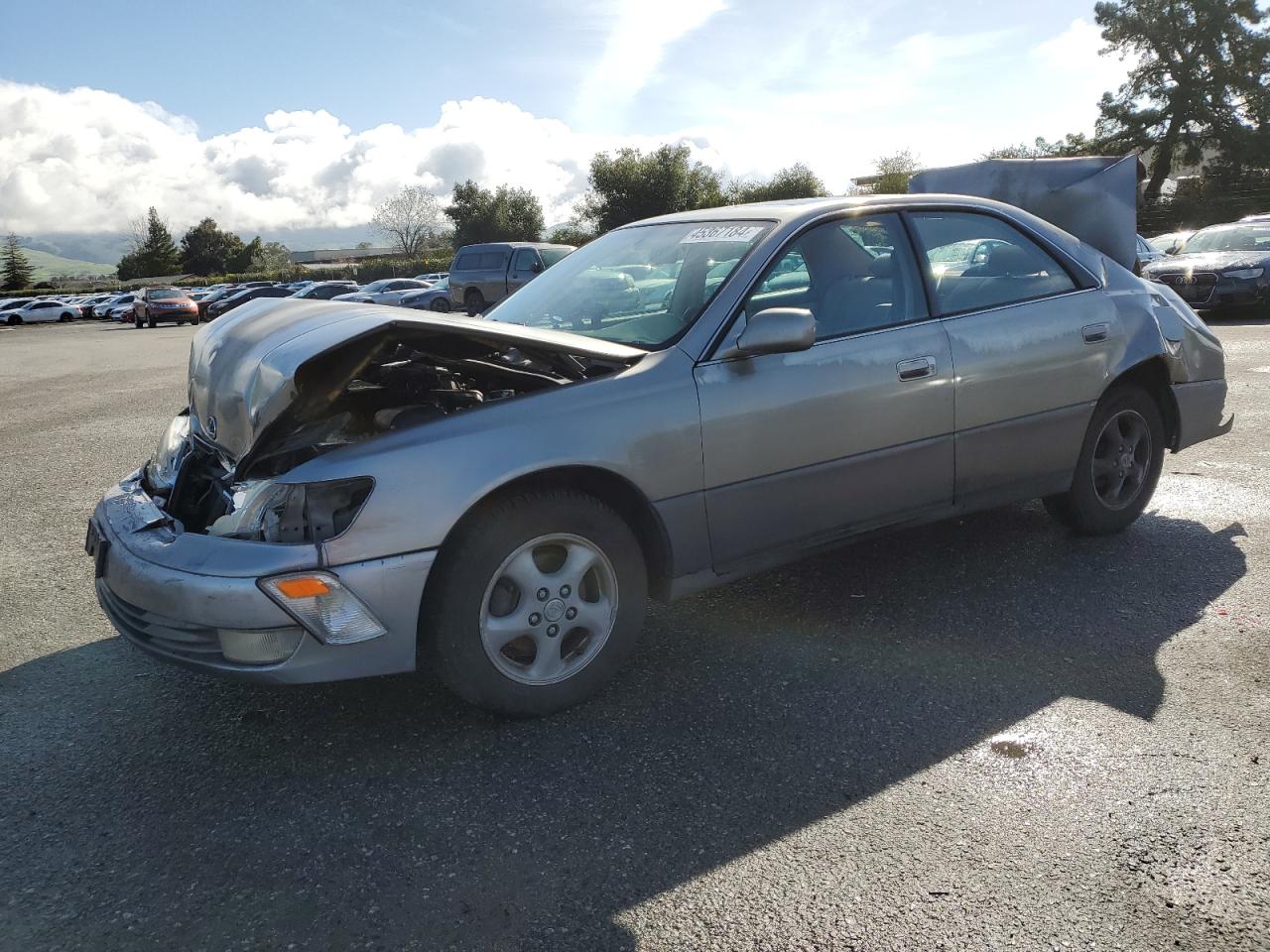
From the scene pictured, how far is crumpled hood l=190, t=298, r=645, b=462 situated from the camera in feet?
9.89

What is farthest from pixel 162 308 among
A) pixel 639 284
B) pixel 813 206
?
pixel 813 206

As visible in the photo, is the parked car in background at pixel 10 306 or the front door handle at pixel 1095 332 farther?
the parked car in background at pixel 10 306

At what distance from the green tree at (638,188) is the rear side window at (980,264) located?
55707mm

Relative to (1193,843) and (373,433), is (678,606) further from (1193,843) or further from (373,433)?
(1193,843)

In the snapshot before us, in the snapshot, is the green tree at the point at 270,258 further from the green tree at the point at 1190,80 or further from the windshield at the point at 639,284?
the windshield at the point at 639,284

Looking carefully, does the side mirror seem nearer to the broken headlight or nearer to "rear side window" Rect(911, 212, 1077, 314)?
"rear side window" Rect(911, 212, 1077, 314)

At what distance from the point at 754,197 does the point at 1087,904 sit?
61592 millimetres

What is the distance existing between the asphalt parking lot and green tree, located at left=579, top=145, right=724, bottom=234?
56614 millimetres

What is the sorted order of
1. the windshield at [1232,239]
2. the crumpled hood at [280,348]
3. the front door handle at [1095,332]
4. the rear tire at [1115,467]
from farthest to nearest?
the windshield at [1232,239]
the rear tire at [1115,467]
the front door handle at [1095,332]
the crumpled hood at [280,348]

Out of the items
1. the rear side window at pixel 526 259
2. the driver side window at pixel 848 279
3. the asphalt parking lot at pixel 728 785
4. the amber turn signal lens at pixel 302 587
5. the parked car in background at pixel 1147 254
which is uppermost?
the rear side window at pixel 526 259

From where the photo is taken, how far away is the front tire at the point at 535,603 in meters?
2.97

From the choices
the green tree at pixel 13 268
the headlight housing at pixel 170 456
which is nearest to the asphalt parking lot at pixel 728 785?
the headlight housing at pixel 170 456

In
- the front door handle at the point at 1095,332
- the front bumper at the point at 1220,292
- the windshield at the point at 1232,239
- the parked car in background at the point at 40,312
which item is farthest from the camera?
the parked car in background at the point at 40,312

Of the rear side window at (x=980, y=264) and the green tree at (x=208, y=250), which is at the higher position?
the green tree at (x=208, y=250)
